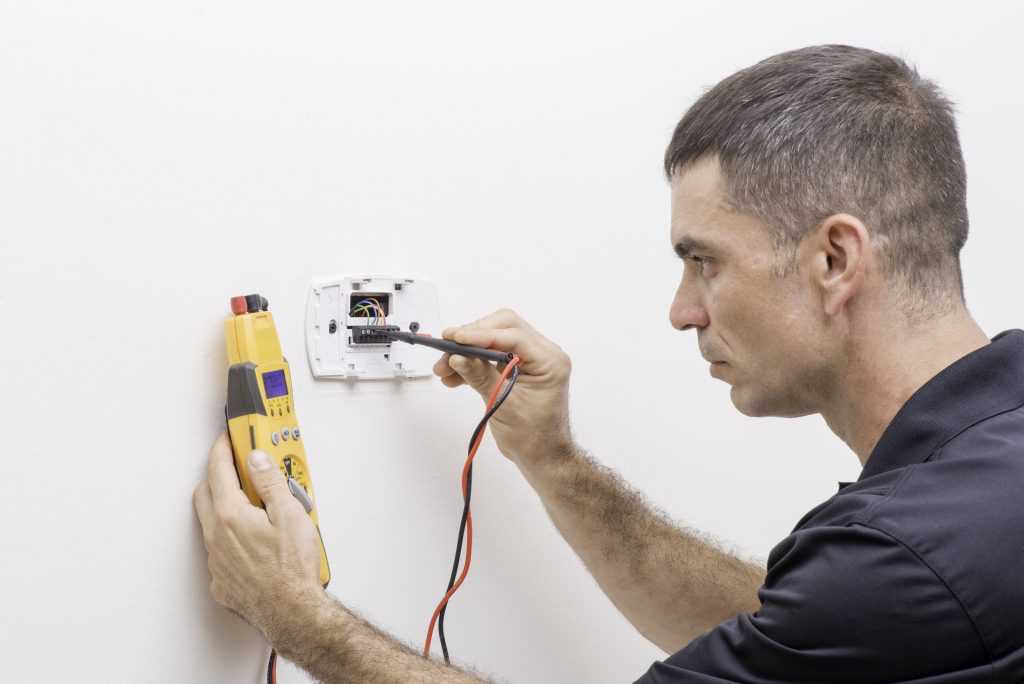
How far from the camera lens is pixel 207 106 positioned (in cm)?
95

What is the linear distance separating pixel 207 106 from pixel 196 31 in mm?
73

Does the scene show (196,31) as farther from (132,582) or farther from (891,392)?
(891,392)

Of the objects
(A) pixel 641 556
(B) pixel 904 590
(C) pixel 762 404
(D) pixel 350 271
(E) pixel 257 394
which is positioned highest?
(D) pixel 350 271

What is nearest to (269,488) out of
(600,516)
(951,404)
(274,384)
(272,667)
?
(274,384)

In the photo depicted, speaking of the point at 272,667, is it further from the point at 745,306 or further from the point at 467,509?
the point at 745,306

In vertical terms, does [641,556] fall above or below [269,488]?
below

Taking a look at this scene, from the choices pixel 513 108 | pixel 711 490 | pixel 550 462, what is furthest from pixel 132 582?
pixel 711 490

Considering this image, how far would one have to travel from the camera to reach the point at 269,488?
3.03 ft

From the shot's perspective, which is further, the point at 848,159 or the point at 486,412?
the point at 486,412

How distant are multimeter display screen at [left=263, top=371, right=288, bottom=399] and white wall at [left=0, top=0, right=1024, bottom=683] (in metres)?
0.06

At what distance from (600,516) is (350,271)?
445 millimetres

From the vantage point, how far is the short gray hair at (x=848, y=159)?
3.14 ft

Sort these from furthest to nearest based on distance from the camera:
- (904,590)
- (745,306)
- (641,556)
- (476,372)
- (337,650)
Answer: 1. (641,556)
2. (476,372)
3. (745,306)
4. (337,650)
5. (904,590)

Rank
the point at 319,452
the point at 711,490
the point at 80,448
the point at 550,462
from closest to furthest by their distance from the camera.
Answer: the point at 80,448 → the point at 319,452 → the point at 550,462 → the point at 711,490
